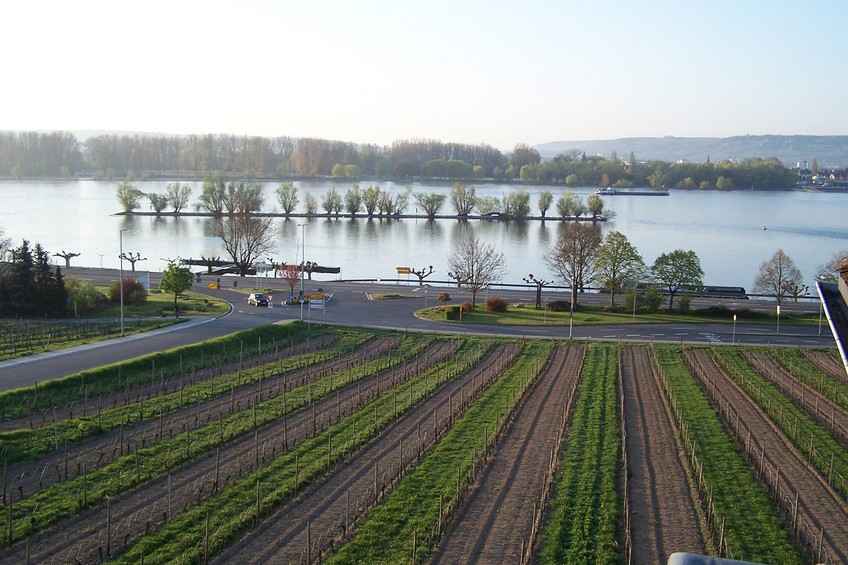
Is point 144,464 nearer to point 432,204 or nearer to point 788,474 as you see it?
point 788,474

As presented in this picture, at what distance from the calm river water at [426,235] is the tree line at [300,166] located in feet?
87.8

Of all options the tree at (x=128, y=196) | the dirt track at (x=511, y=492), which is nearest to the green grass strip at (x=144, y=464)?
the dirt track at (x=511, y=492)

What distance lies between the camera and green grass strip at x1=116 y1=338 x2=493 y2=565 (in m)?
12.1

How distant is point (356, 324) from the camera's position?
1337 inches

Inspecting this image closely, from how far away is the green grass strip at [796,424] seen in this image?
56.1ft

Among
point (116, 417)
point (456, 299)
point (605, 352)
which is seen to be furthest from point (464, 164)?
point (116, 417)

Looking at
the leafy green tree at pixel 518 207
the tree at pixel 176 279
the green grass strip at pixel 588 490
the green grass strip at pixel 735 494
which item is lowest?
the green grass strip at pixel 735 494

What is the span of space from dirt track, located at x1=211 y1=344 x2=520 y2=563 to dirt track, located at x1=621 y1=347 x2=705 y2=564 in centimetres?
421

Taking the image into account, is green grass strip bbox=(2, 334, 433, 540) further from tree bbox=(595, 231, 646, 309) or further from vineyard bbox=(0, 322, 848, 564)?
tree bbox=(595, 231, 646, 309)

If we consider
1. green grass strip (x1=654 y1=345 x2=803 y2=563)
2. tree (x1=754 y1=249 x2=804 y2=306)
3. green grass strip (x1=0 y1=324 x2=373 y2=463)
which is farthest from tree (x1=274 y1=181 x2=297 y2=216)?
green grass strip (x1=654 y1=345 x2=803 y2=563)

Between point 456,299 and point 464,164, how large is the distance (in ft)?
387

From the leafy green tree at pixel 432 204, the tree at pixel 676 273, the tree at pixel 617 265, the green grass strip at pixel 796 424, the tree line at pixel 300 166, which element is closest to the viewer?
the green grass strip at pixel 796 424

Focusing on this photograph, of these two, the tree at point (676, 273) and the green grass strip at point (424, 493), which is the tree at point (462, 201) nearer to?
the tree at point (676, 273)

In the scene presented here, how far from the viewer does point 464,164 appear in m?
158
